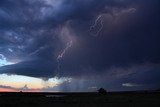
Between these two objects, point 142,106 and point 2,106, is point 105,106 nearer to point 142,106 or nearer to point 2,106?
point 142,106

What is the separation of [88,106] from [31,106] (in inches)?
397

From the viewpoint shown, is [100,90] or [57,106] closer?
[57,106]

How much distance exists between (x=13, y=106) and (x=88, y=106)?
13067 mm

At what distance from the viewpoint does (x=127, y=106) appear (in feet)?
149

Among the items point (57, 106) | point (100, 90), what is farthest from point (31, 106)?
point (100, 90)

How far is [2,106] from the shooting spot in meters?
46.9

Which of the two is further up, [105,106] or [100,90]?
[100,90]

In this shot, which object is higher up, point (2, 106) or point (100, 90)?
point (100, 90)

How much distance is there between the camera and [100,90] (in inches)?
4503

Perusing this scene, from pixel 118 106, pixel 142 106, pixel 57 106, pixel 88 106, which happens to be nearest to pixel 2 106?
pixel 57 106

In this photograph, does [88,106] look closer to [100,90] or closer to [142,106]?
[142,106]

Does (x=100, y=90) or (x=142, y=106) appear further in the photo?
(x=100, y=90)

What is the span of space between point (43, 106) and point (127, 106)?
14336 mm

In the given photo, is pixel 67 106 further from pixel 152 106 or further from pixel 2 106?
pixel 152 106
